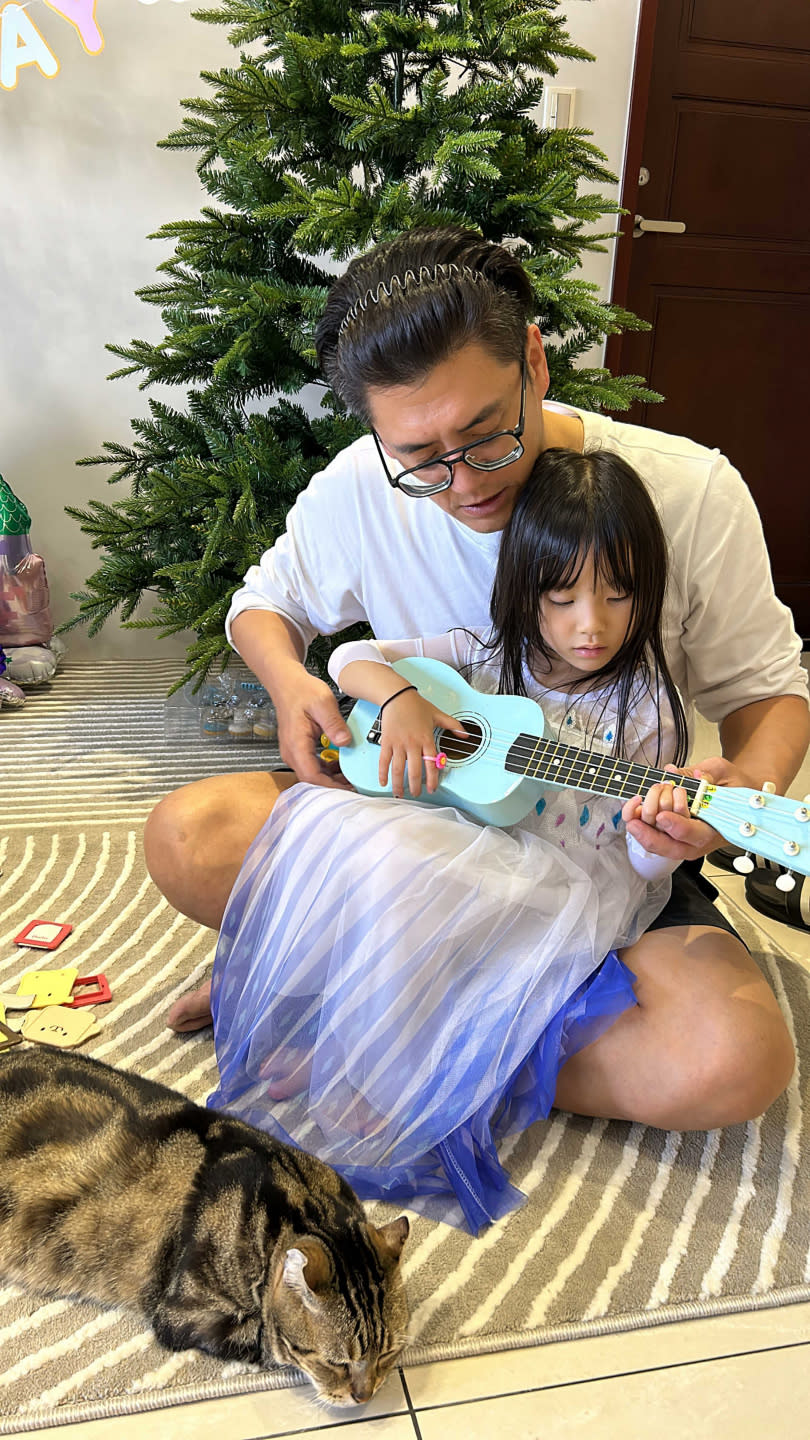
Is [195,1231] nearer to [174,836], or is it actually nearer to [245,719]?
[174,836]

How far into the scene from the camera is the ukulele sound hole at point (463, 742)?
1.23m

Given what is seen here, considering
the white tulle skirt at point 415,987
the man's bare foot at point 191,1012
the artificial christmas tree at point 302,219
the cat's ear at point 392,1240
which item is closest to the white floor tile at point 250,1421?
the cat's ear at point 392,1240

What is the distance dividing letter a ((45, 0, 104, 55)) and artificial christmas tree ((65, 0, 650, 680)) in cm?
80

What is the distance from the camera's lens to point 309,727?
4.36 feet

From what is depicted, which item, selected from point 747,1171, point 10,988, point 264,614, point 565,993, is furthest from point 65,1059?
point 747,1171

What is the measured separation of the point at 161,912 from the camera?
169 centimetres

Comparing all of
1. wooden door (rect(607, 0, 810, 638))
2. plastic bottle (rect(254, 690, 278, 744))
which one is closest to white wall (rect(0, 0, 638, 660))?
wooden door (rect(607, 0, 810, 638))

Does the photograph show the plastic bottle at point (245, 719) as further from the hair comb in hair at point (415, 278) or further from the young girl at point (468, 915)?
the hair comb in hair at point (415, 278)

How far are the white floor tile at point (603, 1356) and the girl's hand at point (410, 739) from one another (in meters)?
0.57

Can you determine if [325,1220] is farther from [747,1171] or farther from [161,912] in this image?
[161,912]

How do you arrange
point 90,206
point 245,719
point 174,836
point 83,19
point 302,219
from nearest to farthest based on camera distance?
point 174,836, point 302,219, point 245,719, point 83,19, point 90,206

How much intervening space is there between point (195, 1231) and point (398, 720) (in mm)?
565

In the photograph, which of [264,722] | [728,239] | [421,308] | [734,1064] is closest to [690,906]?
[734,1064]

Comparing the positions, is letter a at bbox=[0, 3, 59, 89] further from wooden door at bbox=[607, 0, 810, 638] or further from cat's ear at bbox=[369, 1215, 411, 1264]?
cat's ear at bbox=[369, 1215, 411, 1264]
